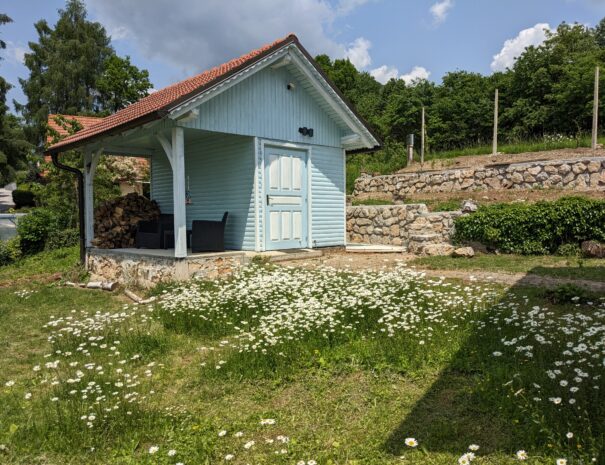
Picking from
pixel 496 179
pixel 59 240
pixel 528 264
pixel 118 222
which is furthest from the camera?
pixel 59 240

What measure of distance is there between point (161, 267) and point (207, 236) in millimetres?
1196

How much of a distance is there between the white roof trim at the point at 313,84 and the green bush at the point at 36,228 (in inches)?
374

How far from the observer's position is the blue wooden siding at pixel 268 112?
9328mm

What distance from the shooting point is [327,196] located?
458 inches

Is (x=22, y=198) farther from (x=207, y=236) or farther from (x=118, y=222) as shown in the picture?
(x=207, y=236)

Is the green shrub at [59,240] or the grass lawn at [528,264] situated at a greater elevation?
the green shrub at [59,240]

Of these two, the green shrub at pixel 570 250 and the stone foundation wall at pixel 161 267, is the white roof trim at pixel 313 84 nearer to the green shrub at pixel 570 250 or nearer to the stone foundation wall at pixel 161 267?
the stone foundation wall at pixel 161 267

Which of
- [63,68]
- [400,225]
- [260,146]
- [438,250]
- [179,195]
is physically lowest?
[438,250]

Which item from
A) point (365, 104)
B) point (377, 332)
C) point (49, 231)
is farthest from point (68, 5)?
point (377, 332)

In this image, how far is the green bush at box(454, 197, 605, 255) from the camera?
973cm

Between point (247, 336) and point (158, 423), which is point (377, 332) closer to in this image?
point (247, 336)

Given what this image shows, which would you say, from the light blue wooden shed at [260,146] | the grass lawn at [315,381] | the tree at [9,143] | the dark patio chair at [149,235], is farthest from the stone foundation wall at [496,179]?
the tree at [9,143]

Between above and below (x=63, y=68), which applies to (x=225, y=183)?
below

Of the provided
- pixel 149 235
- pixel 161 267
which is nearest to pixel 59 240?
pixel 149 235
